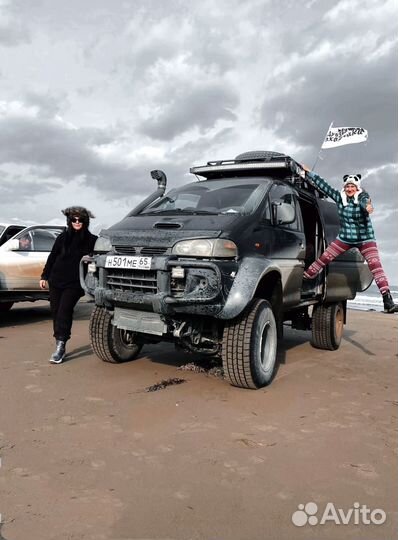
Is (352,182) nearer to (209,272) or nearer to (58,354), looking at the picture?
(209,272)

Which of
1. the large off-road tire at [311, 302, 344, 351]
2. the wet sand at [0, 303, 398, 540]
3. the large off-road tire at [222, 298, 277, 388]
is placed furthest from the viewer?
the large off-road tire at [311, 302, 344, 351]

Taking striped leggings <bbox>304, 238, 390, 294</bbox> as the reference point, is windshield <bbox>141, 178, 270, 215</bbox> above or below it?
above

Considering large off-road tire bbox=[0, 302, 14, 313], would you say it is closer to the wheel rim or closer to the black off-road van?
the black off-road van

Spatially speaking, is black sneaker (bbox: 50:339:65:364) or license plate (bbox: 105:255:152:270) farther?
black sneaker (bbox: 50:339:65:364)

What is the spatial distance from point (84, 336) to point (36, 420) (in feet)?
11.6

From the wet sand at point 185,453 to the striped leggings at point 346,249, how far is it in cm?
123

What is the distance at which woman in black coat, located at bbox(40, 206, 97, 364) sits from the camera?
4824 millimetres

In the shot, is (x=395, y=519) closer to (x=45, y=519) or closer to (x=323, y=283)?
(x=45, y=519)

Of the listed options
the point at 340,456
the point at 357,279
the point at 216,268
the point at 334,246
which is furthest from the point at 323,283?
the point at 340,456

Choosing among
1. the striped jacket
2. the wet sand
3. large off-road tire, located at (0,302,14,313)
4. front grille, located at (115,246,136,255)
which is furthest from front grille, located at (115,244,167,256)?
large off-road tire, located at (0,302,14,313)

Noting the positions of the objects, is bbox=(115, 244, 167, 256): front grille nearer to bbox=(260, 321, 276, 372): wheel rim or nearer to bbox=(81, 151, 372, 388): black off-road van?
bbox=(81, 151, 372, 388): black off-road van

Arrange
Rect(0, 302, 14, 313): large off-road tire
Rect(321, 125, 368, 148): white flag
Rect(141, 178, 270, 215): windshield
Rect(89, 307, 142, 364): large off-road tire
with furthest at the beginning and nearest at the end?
Rect(0, 302, 14, 313): large off-road tire
Rect(321, 125, 368, 148): white flag
Rect(89, 307, 142, 364): large off-road tire
Rect(141, 178, 270, 215): windshield

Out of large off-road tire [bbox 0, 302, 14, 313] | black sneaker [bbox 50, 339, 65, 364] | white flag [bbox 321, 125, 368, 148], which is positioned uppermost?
white flag [bbox 321, 125, 368, 148]

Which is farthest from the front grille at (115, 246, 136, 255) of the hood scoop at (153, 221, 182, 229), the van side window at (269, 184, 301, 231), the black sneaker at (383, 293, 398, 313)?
the black sneaker at (383, 293, 398, 313)
